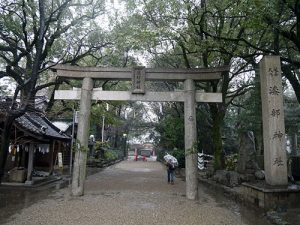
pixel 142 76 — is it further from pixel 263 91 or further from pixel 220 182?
pixel 220 182

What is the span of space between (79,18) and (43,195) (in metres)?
9.25

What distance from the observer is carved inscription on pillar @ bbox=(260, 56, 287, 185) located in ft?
33.4

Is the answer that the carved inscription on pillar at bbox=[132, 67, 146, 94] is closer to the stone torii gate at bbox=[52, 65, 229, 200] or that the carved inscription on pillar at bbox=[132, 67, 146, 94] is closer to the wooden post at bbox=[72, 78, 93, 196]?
the stone torii gate at bbox=[52, 65, 229, 200]

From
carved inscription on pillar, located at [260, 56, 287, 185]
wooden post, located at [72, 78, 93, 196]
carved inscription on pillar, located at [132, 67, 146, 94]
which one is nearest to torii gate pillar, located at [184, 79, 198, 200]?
carved inscription on pillar, located at [132, 67, 146, 94]

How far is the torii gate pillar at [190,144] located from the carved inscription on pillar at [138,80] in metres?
1.95

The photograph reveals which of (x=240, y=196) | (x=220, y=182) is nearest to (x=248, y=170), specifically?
(x=220, y=182)

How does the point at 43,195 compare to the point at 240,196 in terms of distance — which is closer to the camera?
the point at 240,196

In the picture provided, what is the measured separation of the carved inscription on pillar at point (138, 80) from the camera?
12938mm

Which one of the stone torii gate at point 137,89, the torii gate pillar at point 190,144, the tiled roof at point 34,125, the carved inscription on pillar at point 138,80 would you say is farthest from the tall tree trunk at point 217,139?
the tiled roof at point 34,125

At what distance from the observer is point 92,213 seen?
925cm

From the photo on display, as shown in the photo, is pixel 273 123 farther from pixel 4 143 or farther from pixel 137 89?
pixel 4 143

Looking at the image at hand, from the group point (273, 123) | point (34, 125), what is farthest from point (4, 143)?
point (273, 123)

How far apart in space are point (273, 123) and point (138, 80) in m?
5.84

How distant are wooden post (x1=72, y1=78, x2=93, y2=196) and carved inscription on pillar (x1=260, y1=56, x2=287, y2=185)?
24.0ft
